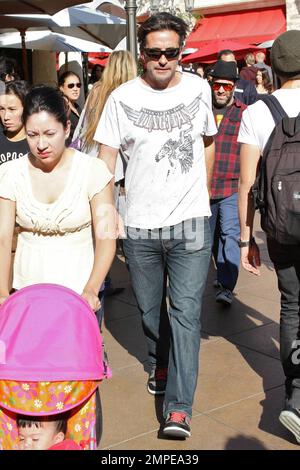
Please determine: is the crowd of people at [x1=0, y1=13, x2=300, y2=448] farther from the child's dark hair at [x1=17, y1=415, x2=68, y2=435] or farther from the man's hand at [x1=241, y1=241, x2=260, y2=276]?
the child's dark hair at [x1=17, y1=415, x2=68, y2=435]

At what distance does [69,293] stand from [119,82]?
10.2 ft

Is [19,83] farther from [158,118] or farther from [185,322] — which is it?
[185,322]

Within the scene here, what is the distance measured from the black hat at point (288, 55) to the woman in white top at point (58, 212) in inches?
47.1

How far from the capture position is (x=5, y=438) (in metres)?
2.79

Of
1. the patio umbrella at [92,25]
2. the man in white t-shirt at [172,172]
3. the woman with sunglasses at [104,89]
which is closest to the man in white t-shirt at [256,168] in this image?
the man in white t-shirt at [172,172]

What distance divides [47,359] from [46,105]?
120 centimetres

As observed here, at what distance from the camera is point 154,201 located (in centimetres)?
416

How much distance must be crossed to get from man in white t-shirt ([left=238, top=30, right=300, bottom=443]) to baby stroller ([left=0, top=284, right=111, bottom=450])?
154 centimetres

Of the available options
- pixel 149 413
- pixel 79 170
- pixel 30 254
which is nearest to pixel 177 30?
pixel 79 170

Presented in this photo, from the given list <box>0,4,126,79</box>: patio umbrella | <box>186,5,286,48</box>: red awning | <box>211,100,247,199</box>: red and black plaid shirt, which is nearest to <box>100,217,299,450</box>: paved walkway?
<box>211,100,247,199</box>: red and black plaid shirt

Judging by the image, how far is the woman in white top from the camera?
3436 millimetres

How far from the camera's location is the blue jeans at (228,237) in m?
6.59

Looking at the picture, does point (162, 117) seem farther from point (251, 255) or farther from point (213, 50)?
point (213, 50)

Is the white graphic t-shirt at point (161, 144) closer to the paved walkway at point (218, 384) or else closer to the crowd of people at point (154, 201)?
the crowd of people at point (154, 201)
